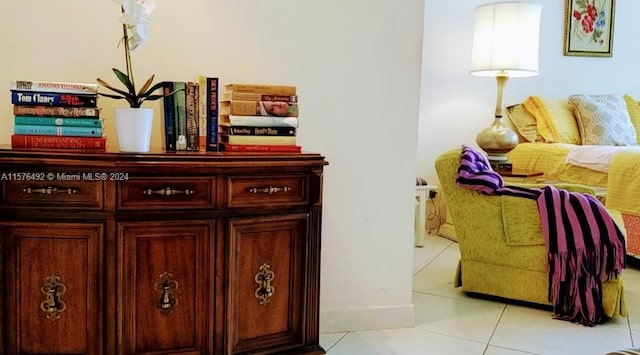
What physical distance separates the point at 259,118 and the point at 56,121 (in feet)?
1.97

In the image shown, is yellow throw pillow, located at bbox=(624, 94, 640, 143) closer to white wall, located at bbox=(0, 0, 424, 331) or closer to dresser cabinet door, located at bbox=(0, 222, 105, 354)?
white wall, located at bbox=(0, 0, 424, 331)

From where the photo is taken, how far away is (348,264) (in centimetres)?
219

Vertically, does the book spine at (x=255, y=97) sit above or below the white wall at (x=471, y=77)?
below

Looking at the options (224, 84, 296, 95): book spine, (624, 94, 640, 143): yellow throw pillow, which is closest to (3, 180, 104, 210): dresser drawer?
(224, 84, 296, 95): book spine

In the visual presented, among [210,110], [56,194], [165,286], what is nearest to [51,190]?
[56,194]

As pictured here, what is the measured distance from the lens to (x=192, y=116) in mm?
1706

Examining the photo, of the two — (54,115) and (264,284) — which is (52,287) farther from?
(264,284)

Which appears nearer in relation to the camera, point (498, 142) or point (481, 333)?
point (481, 333)

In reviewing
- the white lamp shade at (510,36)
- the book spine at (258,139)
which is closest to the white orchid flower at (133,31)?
the book spine at (258,139)

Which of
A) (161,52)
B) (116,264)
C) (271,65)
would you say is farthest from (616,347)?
(161,52)

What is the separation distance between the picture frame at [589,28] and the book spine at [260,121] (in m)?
3.55

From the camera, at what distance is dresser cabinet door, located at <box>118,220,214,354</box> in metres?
1.50

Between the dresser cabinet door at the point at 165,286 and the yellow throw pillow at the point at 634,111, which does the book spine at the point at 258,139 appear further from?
the yellow throw pillow at the point at 634,111

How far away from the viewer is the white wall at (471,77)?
13.4 ft
